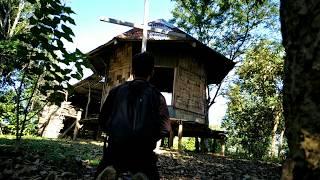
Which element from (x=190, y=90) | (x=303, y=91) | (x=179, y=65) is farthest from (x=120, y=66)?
(x=303, y=91)

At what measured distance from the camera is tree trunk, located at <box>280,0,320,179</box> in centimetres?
165

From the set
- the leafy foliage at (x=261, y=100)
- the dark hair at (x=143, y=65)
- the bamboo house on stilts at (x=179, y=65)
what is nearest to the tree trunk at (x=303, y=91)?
the dark hair at (x=143, y=65)

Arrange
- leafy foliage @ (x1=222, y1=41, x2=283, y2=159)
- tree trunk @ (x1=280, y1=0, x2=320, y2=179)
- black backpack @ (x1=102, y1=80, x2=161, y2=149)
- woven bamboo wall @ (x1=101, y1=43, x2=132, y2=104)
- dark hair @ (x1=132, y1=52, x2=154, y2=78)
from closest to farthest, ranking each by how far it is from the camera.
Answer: tree trunk @ (x1=280, y1=0, x2=320, y2=179) → black backpack @ (x1=102, y1=80, x2=161, y2=149) → dark hair @ (x1=132, y1=52, x2=154, y2=78) → woven bamboo wall @ (x1=101, y1=43, x2=132, y2=104) → leafy foliage @ (x1=222, y1=41, x2=283, y2=159)

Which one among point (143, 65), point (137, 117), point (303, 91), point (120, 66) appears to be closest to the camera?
point (303, 91)

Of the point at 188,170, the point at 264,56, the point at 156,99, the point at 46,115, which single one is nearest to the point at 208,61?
the point at 264,56

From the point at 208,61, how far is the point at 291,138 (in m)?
18.1

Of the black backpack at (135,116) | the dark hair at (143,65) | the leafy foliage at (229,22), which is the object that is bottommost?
the black backpack at (135,116)

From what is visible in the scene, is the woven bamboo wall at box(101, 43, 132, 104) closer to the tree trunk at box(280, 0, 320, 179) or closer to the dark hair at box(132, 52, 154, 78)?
the dark hair at box(132, 52, 154, 78)

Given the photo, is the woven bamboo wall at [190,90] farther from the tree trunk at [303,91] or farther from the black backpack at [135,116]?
the tree trunk at [303,91]

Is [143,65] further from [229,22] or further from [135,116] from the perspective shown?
[229,22]

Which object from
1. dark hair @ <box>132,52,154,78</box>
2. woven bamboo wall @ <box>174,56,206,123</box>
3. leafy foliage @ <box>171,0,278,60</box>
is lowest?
dark hair @ <box>132,52,154,78</box>

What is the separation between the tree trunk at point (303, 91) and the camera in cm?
165

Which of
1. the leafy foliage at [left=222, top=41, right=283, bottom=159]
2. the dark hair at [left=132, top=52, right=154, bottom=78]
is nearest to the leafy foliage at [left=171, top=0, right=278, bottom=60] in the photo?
the leafy foliage at [left=222, top=41, right=283, bottom=159]

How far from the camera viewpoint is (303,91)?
1.71 metres
